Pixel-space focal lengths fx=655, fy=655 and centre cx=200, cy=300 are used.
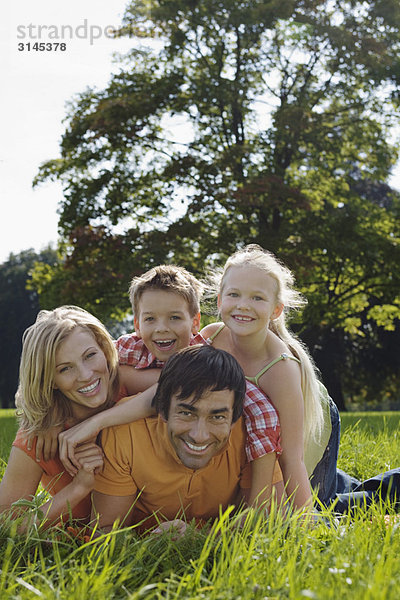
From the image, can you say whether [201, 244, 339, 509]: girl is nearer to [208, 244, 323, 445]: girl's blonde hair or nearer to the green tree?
[208, 244, 323, 445]: girl's blonde hair

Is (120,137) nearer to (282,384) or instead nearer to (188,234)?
(188,234)

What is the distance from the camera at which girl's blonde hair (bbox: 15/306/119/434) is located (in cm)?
317

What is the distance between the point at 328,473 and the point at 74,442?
2040 mm

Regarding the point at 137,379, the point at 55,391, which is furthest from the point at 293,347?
the point at 55,391

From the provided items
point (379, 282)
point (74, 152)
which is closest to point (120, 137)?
point (74, 152)

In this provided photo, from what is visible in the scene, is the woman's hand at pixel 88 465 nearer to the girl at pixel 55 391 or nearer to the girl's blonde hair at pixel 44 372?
the girl at pixel 55 391

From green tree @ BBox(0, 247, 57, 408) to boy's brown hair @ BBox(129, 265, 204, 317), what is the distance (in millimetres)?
28118

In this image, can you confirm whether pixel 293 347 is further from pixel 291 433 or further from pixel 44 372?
pixel 44 372

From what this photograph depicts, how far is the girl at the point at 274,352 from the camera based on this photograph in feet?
11.2

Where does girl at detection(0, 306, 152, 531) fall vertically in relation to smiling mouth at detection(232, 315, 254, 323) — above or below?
below

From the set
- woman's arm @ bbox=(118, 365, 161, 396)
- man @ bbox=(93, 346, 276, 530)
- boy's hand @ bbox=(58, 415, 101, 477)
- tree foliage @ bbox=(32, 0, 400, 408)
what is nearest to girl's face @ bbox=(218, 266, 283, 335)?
woman's arm @ bbox=(118, 365, 161, 396)

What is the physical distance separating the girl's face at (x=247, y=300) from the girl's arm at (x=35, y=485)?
110 centimetres

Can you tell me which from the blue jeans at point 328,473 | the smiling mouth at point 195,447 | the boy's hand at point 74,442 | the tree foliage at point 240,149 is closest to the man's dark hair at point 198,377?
the smiling mouth at point 195,447

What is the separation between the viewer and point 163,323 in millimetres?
3615
